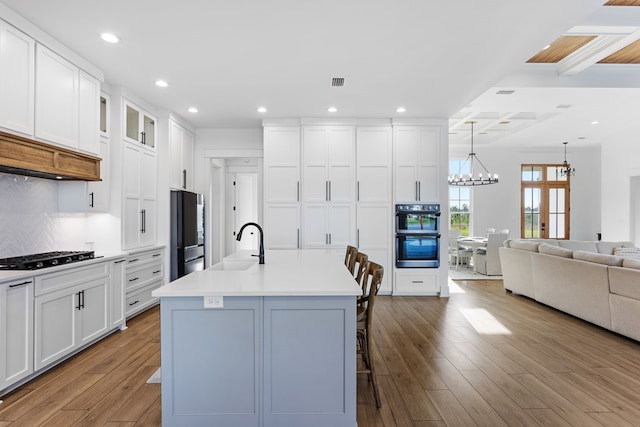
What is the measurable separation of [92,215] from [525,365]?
4638 mm

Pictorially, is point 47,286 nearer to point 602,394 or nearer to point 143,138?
point 143,138

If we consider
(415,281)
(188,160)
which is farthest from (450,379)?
(188,160)

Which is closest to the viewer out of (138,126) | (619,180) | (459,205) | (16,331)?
(16,331)

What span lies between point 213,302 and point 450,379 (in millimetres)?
1934

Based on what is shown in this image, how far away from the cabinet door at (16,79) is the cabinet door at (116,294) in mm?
1530

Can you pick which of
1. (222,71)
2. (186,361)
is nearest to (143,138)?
(222,71)

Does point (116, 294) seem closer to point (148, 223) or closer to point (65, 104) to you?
point (148, 223)

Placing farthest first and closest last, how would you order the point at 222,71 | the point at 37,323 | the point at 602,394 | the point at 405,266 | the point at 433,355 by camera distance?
the point at 405,266
the point at 222,71
the point at 433,355
the point at 37,323
the point at 602,394

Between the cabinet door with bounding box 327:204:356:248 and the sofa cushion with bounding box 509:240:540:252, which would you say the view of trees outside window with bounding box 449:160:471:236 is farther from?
the cabinet door with bounding box 327:204:356:248

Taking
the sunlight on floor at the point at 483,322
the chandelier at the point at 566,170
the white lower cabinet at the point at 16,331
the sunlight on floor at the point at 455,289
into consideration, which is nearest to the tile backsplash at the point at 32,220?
the white lower cabinet at the point at 16,331

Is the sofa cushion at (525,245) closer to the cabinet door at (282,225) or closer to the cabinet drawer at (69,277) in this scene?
the cabinet door at (282,225)

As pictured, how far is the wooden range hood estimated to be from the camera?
8.27 ft

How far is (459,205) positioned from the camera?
31.5ft

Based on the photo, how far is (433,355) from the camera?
3.07m
